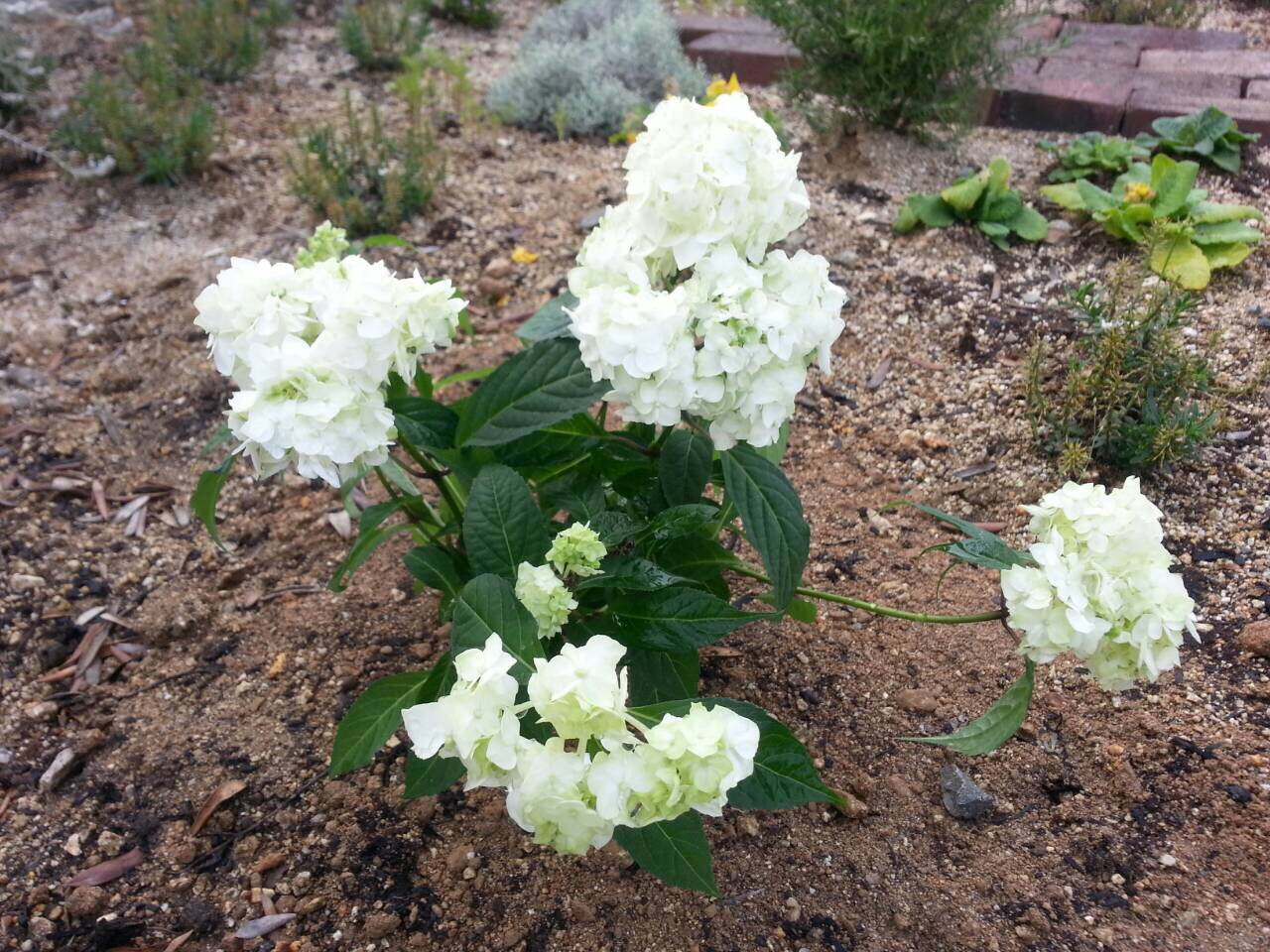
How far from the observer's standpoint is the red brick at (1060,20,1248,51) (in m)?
5.13

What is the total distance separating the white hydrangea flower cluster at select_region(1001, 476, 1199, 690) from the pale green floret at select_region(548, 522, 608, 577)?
0.58m

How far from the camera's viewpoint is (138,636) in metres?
2.41

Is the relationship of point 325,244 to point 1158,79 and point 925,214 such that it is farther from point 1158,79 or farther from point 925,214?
point 1158,79

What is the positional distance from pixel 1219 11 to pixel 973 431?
470 cm

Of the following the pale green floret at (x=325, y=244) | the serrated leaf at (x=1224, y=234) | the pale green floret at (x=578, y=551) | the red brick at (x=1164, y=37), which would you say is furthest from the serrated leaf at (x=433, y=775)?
the red brick at (x=1164, y=37)

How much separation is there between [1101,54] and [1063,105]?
41.2 inches

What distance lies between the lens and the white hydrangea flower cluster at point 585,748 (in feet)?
3.67

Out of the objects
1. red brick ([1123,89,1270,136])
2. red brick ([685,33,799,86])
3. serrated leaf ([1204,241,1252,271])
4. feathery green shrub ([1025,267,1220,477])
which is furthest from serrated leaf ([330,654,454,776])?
red brick ([685,33,799,86])

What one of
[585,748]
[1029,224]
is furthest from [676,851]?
[1029,224]

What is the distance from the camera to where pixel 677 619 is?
149 centimetres

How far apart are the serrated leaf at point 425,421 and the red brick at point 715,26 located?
4.52 metres

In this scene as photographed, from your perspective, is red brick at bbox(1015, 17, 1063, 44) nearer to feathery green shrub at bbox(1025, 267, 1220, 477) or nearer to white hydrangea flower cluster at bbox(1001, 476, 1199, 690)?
feathery green shrub at bbox(1025, 267, 1220, 477)

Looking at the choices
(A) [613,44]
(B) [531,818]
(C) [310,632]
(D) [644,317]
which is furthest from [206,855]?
(A) [613,44]

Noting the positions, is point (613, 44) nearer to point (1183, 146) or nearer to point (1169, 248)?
point (1183, 146)
